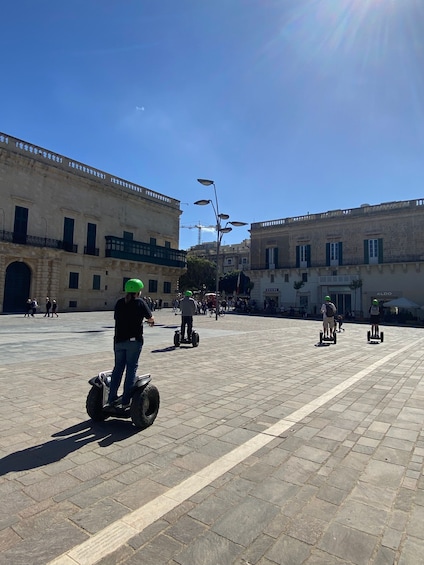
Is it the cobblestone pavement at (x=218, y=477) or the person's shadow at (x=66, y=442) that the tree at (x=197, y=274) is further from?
the person's shadow at (x=66, y=442)

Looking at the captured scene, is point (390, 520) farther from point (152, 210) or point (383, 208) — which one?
point (152, 210)

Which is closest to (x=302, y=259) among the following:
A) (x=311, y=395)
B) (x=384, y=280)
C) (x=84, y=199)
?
(x=384, y=280)

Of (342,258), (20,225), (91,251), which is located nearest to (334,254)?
(342,258)

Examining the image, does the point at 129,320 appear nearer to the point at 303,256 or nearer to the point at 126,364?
the point at 126,364

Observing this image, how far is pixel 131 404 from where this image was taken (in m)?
3.85

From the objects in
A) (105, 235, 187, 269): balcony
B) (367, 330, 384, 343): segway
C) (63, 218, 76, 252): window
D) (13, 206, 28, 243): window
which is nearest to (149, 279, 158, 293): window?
(105, 235, 187, 269): balcony

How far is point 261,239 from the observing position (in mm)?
43375

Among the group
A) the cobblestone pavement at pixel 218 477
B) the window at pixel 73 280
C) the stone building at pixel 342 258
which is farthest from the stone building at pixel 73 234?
the cobblestone pavement at pixel 218 477

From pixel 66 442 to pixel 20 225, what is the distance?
29370 millimetres

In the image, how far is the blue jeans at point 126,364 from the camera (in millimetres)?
4000

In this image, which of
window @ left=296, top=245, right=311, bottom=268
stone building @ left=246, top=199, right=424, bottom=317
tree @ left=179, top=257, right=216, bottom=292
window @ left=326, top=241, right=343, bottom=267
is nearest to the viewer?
stone building @ left=246, top=199, right=424, bottom=317

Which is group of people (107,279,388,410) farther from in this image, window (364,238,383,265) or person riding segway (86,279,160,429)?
window (364,238,383,265)

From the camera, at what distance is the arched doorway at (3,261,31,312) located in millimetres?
28000

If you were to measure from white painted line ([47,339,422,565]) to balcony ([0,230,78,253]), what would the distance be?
29.0 meters
